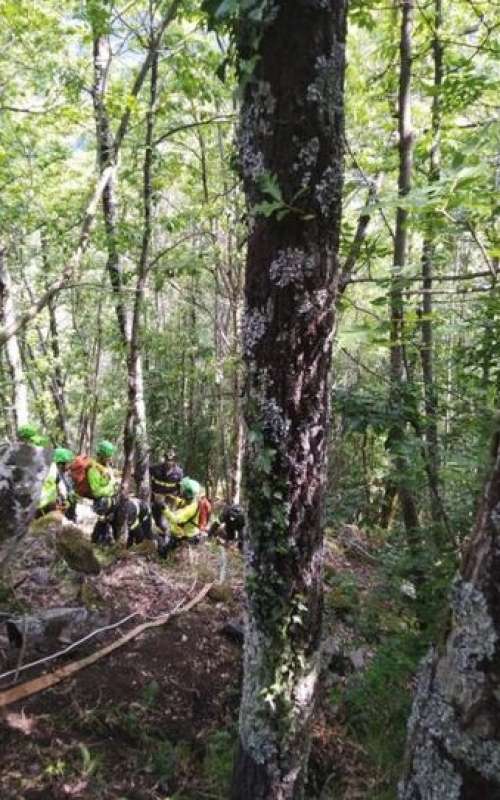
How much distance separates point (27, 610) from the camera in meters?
5.96

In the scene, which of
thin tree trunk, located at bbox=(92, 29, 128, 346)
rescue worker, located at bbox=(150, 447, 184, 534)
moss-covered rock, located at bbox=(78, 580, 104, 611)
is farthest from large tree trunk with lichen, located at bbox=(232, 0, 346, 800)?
rescue worker, located at bbox=(150, 447, 184, 534)

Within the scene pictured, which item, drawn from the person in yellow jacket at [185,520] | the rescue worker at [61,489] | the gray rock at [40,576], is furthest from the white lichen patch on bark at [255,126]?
the rescue worker at [61,489]

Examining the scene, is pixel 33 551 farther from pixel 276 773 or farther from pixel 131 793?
pixel 276 773

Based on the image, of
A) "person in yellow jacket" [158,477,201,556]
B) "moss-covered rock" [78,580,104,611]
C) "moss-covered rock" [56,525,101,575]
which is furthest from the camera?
"person in yellow jacket" [158,477,201,556]

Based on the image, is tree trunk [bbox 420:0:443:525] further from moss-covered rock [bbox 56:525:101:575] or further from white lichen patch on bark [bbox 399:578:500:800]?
moss-covered rock [bbox 56:525:101:575]

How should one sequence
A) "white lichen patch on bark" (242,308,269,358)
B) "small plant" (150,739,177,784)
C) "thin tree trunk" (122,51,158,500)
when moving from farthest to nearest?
1. "thin tree trunk" (122,51,158,500)
2. "small plant" (150,739,177,784)
3. "white lichen patch on bark" (242,308,269,358)

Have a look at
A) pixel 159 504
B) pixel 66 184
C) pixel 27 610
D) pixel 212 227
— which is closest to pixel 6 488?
pixel 27 610

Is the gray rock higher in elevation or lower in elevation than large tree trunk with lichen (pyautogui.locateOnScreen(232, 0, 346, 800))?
lower

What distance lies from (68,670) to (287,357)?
406cm

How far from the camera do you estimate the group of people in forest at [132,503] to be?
8391 mm

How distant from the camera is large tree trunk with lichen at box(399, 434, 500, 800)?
1.29 meters

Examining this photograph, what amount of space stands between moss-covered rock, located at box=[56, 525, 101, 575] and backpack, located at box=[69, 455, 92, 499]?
2.34 meters

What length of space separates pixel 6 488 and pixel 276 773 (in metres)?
3.34

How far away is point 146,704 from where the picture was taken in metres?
5.06
